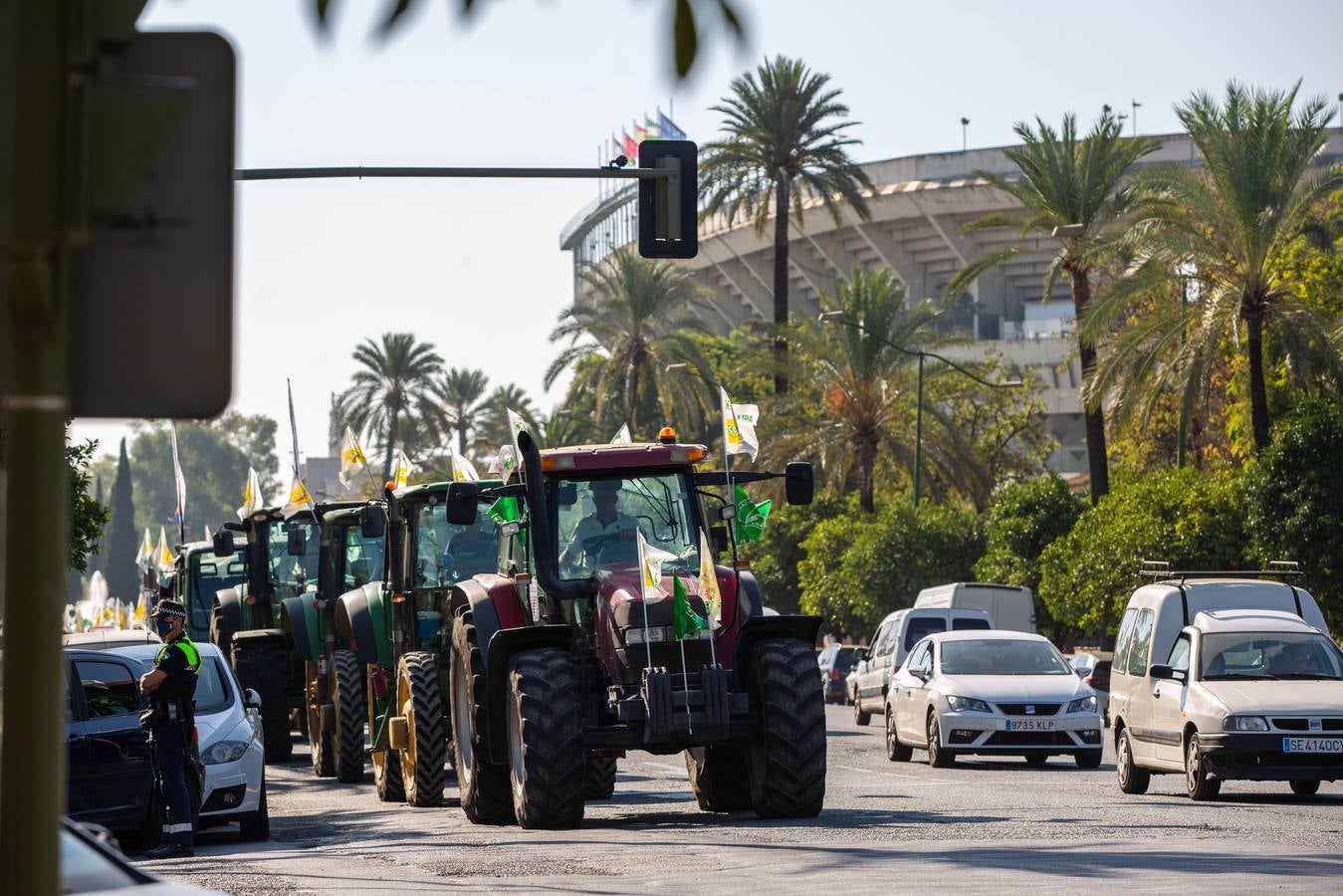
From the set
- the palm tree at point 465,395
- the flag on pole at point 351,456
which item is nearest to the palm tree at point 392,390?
the palm tree at point 465,395

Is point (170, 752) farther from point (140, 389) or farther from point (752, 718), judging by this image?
point (140, 389)

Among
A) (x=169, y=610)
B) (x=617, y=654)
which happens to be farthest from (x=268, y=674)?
(x=617, y=654)

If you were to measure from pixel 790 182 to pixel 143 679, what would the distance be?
35372mm

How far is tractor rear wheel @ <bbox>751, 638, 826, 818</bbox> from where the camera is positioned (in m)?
14.2

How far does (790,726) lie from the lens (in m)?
14.2

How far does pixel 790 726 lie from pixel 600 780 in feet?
14.1

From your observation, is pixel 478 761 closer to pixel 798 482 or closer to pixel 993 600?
pixel 798 482

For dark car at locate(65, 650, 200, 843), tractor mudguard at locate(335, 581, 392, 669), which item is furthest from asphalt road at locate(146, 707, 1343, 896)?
tractor mudguard at locate(335, 581, 392, 669)

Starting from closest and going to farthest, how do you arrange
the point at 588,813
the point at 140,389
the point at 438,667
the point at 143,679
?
the point at 140,389 → the point at 143,679 → the point at 588,813 → the point at 438,667

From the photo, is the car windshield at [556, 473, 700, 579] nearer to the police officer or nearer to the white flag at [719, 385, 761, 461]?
the white flag at [719, 385, 761, 461]

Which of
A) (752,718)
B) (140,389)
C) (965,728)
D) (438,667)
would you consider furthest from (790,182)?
(140,389)

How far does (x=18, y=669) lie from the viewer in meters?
3.24

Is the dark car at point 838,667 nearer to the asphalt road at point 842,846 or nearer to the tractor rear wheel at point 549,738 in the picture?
the asphalt road at point 842,846

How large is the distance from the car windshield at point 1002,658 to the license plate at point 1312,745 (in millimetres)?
6883
